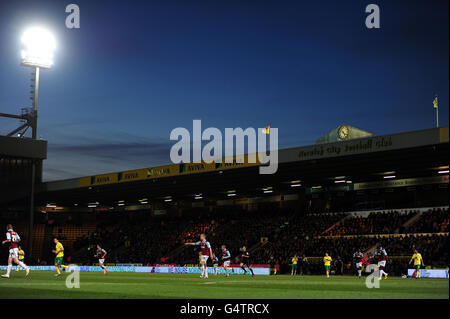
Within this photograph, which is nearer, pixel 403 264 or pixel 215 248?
pixel 403 264

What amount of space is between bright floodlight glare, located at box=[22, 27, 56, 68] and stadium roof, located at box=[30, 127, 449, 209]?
40.0ft

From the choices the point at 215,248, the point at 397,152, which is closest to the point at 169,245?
the point at 215,248

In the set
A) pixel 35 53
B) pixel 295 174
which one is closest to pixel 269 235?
pixel 295 174

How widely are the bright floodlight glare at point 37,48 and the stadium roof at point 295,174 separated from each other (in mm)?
12182

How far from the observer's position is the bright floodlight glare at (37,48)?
170 feet

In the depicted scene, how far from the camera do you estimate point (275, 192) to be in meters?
60.2

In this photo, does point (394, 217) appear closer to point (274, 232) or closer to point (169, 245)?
point (274, 232)

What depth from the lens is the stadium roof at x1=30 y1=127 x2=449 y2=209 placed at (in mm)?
35288

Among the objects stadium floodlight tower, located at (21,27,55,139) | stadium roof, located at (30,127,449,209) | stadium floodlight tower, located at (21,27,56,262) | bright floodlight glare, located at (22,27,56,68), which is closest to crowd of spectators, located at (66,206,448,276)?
stadium roof, located at (30,127,449,209)

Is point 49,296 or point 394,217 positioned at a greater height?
point 394,217

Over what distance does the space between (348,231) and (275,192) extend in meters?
15.1

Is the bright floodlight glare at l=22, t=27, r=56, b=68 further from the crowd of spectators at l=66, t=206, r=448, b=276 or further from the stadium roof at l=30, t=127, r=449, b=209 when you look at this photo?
the crowd of spectators at l=66, t=206, r=448, b=276

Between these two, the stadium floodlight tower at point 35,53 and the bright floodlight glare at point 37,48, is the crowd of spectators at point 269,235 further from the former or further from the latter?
the bright floodlight glare at point 37,48

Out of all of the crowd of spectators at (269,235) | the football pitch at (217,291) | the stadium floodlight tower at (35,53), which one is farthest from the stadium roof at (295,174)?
the football pitch at (217,291)
